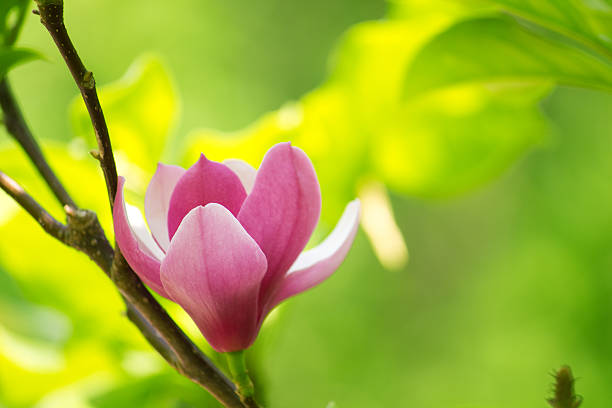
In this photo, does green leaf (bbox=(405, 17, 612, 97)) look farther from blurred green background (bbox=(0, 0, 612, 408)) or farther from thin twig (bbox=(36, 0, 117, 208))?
thin twig (bbox=(36, 0, 117, 208))

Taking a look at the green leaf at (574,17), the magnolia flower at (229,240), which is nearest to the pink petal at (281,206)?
the magnolia flower at (229,240)

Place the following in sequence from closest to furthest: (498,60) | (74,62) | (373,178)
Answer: (74,62)
(498,60)
(373,178)

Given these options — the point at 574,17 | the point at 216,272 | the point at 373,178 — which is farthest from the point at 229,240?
the point at 373,178

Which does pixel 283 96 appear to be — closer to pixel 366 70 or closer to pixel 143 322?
pixel 366 70

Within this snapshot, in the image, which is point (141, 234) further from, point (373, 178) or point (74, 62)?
point (373, 178)

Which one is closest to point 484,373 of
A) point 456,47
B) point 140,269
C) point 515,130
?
point 515,130

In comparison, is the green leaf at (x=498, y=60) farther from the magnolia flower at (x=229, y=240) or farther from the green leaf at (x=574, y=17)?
the magnolia flower at (x=229, y=240)
